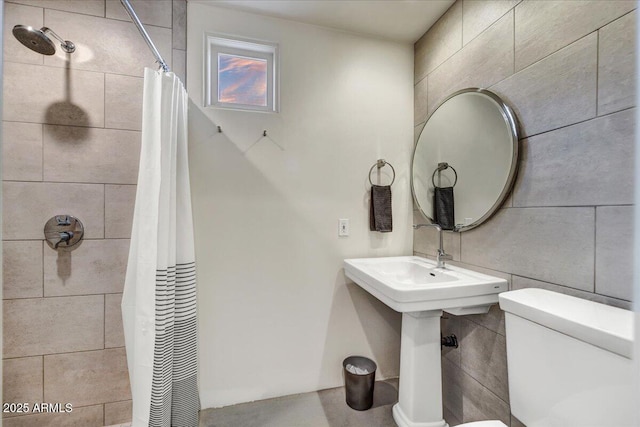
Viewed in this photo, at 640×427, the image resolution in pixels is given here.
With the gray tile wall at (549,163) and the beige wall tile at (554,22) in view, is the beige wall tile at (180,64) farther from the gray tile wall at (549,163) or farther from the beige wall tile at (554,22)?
the beige wall tile at (554,22)

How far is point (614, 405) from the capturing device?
79 centimetres

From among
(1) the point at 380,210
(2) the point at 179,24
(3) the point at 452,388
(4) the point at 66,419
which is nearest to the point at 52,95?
(2) the point at 179,24

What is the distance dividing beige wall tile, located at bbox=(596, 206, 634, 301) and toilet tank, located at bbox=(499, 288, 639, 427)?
2.9 inches

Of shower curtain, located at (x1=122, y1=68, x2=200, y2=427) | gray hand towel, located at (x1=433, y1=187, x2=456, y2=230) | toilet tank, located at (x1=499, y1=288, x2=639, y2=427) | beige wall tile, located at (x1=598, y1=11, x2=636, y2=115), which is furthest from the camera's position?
gray hand towel, located at (x1=433, y1=187, x2=456, y2=230)

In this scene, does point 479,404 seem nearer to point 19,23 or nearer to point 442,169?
point 442,169

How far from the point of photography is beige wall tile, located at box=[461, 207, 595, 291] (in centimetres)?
107

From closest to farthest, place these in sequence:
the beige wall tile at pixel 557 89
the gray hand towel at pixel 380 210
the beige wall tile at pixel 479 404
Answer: the beige wall tile at pixel 557 89, the beige wall tile at pixel 479 404, the gray hand towel at pixel 380 210

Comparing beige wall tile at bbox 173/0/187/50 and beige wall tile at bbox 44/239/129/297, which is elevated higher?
beige wall tile at bbox 173/0/187/50

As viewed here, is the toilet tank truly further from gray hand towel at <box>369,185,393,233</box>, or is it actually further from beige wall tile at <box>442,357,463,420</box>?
gray hand towel at <box>369,185,393,233</box>

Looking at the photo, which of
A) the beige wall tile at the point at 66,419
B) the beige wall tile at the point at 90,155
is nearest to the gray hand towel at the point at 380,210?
the beige wall tile at the point at 90,155

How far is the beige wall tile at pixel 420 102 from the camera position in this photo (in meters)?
1.94

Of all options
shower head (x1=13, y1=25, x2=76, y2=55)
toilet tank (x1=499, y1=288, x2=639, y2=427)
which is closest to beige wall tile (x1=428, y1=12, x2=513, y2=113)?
toilet tank (x1=499, y1=288, x2=639, y2=427)

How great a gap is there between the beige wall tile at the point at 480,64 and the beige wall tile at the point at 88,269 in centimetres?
210

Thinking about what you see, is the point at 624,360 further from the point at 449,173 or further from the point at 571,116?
the point at 449,173
